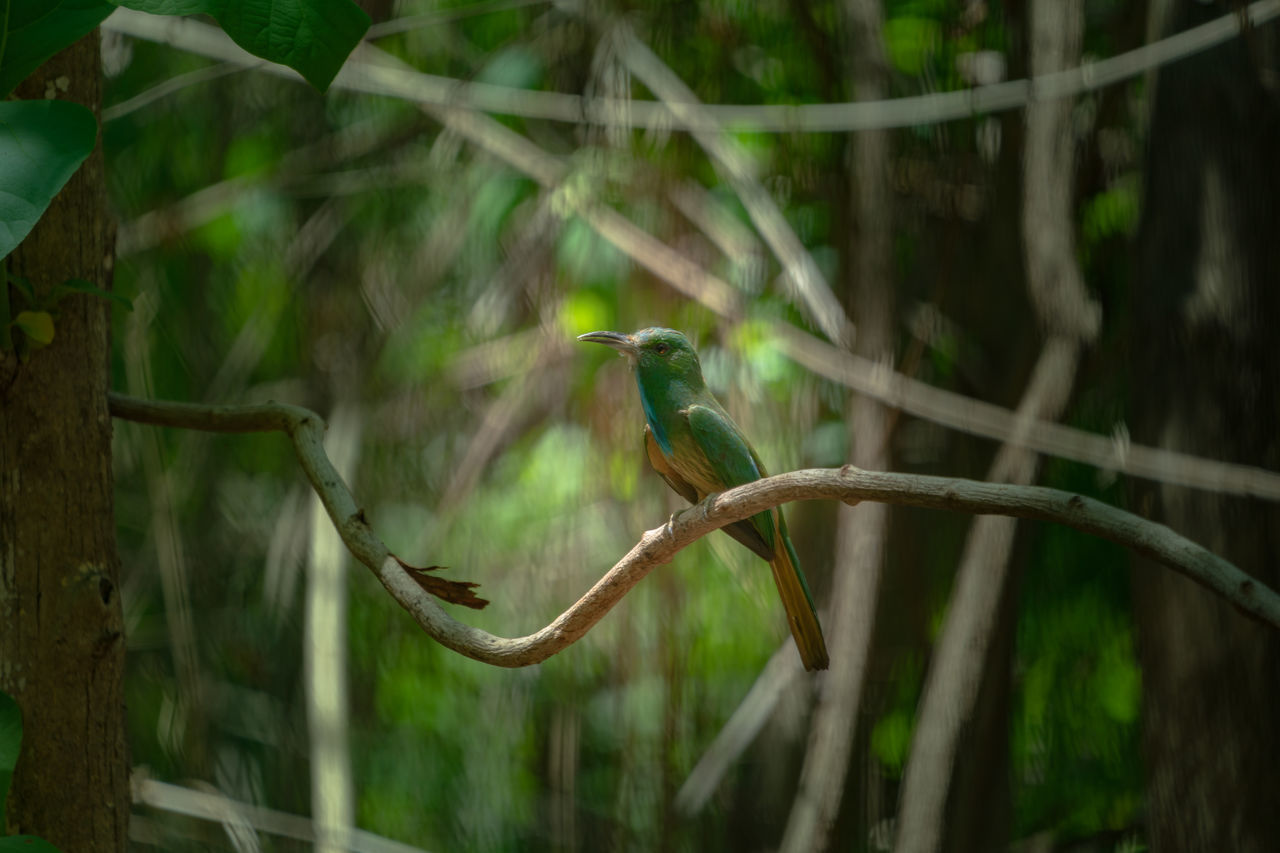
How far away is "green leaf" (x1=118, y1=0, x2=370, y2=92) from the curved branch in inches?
15.7

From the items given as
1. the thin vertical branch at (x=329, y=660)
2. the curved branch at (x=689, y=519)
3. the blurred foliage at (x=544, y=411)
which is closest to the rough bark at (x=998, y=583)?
the blurred foliage at (x=544, y=411)

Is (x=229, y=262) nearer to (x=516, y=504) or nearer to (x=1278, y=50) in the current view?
(x=516, y=504)

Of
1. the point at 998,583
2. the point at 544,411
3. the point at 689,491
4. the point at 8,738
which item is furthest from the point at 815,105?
the point at 8,738

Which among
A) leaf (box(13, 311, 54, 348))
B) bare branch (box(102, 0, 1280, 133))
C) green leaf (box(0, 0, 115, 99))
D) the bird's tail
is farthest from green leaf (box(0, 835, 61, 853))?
bare branch (box(102, 0, 1280, 133))

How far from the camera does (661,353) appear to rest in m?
1.63

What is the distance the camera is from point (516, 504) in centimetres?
278

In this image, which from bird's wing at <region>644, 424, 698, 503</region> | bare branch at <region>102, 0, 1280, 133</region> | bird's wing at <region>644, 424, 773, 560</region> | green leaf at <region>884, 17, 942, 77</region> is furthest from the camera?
green leaf at <region>884, 17, 942, 77</region>

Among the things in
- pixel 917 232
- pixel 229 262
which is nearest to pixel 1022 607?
pixel 917 232

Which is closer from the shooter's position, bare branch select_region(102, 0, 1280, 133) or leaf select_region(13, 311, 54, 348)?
leaf select_region(13, 311, 54, 348)

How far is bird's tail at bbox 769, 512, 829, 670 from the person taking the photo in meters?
1.42

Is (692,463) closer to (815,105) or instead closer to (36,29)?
(36,29)

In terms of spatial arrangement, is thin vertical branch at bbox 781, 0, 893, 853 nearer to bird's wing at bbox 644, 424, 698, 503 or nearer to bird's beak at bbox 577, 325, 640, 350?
bird's wing at bbox 644, 424, 698, 503

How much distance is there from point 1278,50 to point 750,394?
4.21 feet

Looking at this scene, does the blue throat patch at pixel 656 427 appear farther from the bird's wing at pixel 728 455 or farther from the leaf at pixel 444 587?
the leaf at pixel 444 587
